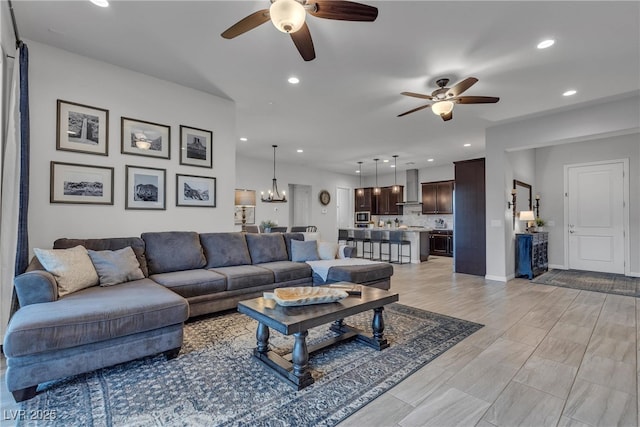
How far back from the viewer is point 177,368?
2.22m

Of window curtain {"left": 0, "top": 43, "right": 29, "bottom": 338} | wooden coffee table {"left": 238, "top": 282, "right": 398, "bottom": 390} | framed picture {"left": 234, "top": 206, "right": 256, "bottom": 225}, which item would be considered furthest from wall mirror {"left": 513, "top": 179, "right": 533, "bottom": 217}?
window curtain {"left": 0, "top": 43, "right": 29, "bottom": 338}

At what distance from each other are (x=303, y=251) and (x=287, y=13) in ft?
10.4

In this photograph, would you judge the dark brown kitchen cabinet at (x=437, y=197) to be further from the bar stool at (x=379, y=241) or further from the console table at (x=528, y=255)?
the console table at (x=528, y=255)

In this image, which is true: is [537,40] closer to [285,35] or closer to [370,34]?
[370,34]

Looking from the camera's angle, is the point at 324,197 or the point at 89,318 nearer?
the point at 89,318

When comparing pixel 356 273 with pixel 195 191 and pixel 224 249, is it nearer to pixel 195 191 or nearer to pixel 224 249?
pixel 224 249

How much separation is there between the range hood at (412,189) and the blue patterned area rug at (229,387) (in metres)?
7.73

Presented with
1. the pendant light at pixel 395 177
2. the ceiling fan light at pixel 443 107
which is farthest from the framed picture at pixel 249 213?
the ceiling fan light at pixel 443 107

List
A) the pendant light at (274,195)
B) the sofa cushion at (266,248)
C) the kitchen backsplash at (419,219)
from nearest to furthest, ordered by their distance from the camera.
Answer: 1. the sofa cushion at (266,248)
2. the pendant light at (274,195)
3. the kitchen backsplash at (419,219)

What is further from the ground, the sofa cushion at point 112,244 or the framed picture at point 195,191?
the framed picture at point 195,191

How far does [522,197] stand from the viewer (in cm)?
641

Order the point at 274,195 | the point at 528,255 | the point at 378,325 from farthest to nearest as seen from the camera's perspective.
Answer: the point at 274,195 → the point at 528,255 → the point at 378,325

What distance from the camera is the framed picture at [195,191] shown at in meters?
4.00

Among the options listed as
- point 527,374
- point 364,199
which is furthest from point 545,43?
point 364,199
